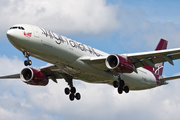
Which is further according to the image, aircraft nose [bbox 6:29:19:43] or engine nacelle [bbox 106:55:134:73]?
engine nacelle [bbox 106:55:134:73]

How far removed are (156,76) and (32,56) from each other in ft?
60.2

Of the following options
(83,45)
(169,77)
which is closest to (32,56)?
(83,45)

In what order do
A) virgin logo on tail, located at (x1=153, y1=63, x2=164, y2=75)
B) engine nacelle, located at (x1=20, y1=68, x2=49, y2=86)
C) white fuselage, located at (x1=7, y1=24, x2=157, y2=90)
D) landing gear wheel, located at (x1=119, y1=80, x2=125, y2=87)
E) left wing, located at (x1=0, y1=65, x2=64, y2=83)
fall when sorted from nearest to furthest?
white fuselage, located at (x1=7, y1=24, x2=157, y2=90) → landing gear wheel, located at (x1=119, y1=80, x2=125, y2=87) → left wing, located at (x1=0, y1=65, x2=64, y2=83) → engine nacelle, located at (x1=20, y1=68, x2=49, y2=86) → virgin logo on tail, located at (x1=153, y1=63, x2=164, y2=75)

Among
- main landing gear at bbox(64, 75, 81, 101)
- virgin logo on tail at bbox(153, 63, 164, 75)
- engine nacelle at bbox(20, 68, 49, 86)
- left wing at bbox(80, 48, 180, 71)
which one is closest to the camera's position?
left wing at bbox(80, 48, 180, 71)

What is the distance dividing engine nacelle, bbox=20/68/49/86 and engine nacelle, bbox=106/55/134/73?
9255 mm

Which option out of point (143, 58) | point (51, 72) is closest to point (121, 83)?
point (143, 58)

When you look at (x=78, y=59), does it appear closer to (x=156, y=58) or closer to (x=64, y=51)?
(x=64, y=51)

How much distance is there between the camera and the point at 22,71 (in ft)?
126

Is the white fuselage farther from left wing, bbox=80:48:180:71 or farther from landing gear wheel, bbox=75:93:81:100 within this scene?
landing gear wheel, bbox=75:93:81:100

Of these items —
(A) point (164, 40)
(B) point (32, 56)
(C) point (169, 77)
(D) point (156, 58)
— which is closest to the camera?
(B) point (32, 56)

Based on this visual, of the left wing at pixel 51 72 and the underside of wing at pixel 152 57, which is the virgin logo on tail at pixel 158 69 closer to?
the underside of wing at pixel 152 57

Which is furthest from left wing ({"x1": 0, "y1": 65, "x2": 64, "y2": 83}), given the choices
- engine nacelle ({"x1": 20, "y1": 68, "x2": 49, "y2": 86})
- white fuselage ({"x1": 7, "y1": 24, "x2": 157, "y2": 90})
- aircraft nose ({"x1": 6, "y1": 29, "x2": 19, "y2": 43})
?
aircraft nose ({"x1": 6, "y1": 29, "x2": 19, "y2": 43})

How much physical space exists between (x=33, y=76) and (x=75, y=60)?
705 cm

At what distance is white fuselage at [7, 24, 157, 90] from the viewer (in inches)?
1182
